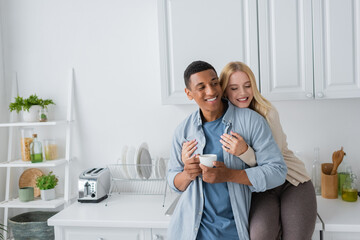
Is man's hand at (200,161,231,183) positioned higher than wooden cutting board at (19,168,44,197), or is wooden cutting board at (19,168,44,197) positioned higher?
man's hand at (200,161,231,183)

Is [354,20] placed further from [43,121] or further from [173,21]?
[43,121]

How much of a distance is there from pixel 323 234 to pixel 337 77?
2.74 feet

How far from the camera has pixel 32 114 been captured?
8.02ft

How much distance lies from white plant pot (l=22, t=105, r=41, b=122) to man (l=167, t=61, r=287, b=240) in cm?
129

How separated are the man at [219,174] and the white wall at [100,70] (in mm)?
821

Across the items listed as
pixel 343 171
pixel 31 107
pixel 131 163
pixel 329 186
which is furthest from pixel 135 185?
pixel 343 171

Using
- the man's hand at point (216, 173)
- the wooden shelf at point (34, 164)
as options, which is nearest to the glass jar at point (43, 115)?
the wooden shelf at point (34, 164)

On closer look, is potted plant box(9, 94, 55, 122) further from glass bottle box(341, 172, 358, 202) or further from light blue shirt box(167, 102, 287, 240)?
glass bottle box(341, 172, 358, 202)

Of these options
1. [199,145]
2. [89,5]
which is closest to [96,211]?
[199,145]

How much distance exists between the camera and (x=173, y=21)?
2.03 m

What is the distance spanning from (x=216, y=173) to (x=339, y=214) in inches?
33.1

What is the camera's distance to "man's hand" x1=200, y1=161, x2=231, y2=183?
1.45 meters

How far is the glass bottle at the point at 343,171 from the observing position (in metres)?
2.18

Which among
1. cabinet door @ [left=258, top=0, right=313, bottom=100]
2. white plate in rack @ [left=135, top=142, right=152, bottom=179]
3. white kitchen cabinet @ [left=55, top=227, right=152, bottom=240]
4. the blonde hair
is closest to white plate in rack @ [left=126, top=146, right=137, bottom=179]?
white plate in rack @ [left=135, top=142, right=152, bottom=179]
